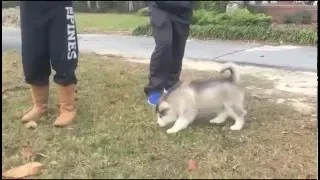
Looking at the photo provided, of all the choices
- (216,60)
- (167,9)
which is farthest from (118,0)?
(167,9)

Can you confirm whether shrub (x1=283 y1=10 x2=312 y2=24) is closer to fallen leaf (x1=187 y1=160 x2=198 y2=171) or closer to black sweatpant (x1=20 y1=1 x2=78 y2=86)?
black sweatpant (x1=20 y1=1 x2=78 y2=86)

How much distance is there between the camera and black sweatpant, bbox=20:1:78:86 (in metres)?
3.25

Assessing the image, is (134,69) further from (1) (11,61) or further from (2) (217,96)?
(2) (217,96)

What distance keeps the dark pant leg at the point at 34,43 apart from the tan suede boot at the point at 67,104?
6.7 inches

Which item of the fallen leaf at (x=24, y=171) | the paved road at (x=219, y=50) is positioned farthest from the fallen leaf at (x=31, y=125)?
the paved road at (x=219, y=50)

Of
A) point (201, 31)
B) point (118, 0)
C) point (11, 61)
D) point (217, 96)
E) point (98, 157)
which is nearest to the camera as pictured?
point (98, 157)

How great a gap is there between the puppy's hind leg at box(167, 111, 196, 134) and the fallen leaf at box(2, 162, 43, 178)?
875 mm

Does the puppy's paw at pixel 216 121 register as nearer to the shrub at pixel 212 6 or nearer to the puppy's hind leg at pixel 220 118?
the puppy's hind leg at pixel 220 118

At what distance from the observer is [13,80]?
4.91 metres

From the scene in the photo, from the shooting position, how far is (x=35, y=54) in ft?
11.0

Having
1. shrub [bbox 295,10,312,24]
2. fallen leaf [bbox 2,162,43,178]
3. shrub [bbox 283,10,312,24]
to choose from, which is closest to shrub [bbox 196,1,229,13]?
shrub [bbox 283,10,312,24]

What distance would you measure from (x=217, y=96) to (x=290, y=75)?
2.44 metres

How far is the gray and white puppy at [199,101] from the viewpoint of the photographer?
3.31m

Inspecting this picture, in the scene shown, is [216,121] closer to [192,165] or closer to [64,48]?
[192,165]
